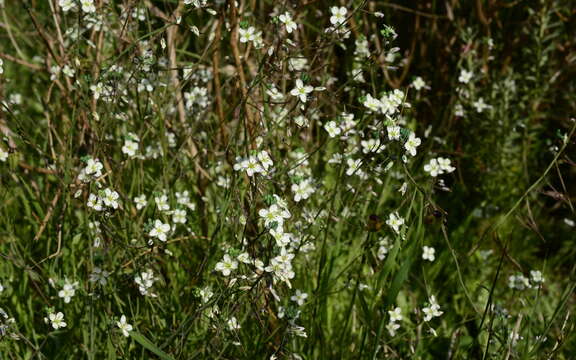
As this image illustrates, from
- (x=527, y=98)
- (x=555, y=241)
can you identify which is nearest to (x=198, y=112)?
Result: (x=527, y=98)

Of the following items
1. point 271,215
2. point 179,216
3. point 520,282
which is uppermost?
point 271,215

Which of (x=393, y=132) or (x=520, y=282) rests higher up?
(x=393, y=132)

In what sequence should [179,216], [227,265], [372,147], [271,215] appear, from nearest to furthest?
[271,215] → [227,265] → [372,147] → [179,216]

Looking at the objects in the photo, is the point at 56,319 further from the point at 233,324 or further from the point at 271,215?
the point at 271,215

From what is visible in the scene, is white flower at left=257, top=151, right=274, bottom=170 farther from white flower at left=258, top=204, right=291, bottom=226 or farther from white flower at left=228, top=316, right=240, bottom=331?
white flower at left=228, top=316, right=240, bottom=331

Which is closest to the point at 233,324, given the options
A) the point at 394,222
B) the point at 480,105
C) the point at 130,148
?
the point at 394,222

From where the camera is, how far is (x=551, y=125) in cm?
421

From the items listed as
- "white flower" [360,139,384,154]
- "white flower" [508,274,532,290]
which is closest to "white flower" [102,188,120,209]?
"white flower" [360,139,384,154]

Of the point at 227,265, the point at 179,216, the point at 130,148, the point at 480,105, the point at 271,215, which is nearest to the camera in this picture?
the point at 271,215

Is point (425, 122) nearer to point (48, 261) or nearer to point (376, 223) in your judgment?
point (376, 223)

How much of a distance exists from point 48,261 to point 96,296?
61 centimetres

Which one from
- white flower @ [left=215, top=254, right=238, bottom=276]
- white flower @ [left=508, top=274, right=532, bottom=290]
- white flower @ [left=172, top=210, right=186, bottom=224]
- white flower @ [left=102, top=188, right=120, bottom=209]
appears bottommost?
white flower @ [left=508, top=274, right=532, bottom=290]

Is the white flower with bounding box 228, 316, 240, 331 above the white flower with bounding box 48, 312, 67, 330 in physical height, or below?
above

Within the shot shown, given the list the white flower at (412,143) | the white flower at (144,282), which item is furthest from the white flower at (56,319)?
the white flower at (412,143)
